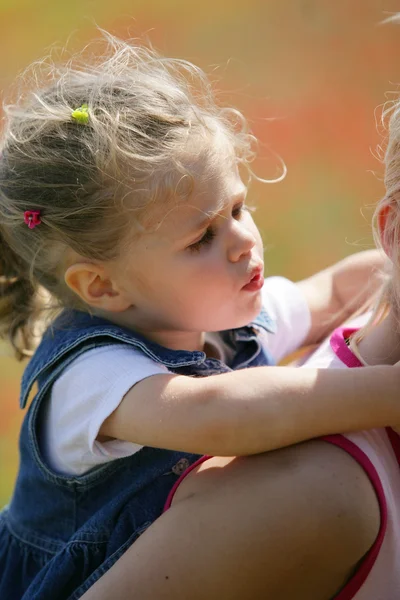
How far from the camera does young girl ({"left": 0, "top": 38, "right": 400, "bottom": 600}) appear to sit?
1.63 meters

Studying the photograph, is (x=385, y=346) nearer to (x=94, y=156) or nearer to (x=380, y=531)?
(x=380, y=531)

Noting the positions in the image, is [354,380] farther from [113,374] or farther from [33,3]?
[33,3]

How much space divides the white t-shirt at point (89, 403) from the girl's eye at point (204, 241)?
230 millimetres

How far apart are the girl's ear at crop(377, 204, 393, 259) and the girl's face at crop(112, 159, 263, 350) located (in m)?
0.36

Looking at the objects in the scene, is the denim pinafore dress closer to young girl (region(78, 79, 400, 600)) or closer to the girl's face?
the girl's face

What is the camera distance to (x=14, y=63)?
4.87 m

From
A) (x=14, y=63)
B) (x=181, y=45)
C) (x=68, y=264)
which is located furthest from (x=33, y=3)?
(x=68, y=264)

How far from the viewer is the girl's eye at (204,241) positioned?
5.63 ft

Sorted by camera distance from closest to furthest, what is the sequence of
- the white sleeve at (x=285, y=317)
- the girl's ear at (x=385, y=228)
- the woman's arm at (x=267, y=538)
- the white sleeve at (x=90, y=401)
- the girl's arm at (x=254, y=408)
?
the woman's arm at (x=267, y=538), the girl's arm at (x=254, y=408), the girl's ear at (x=385, y=228), the white sleeve at (x=90, y=401), the white sleeve at (x=285, y=317)

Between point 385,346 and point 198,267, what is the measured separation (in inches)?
16.7

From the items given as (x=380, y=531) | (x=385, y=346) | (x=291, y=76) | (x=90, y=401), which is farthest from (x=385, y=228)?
(x=291, y=76)

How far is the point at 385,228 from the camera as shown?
4.77ft

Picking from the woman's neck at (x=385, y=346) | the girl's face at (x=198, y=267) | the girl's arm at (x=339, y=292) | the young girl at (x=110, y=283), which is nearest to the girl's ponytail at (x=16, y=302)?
the young girl at (x=110, y=283)

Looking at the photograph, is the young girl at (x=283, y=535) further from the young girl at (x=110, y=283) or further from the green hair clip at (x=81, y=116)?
the green hair clip at (x=81, y=116)
